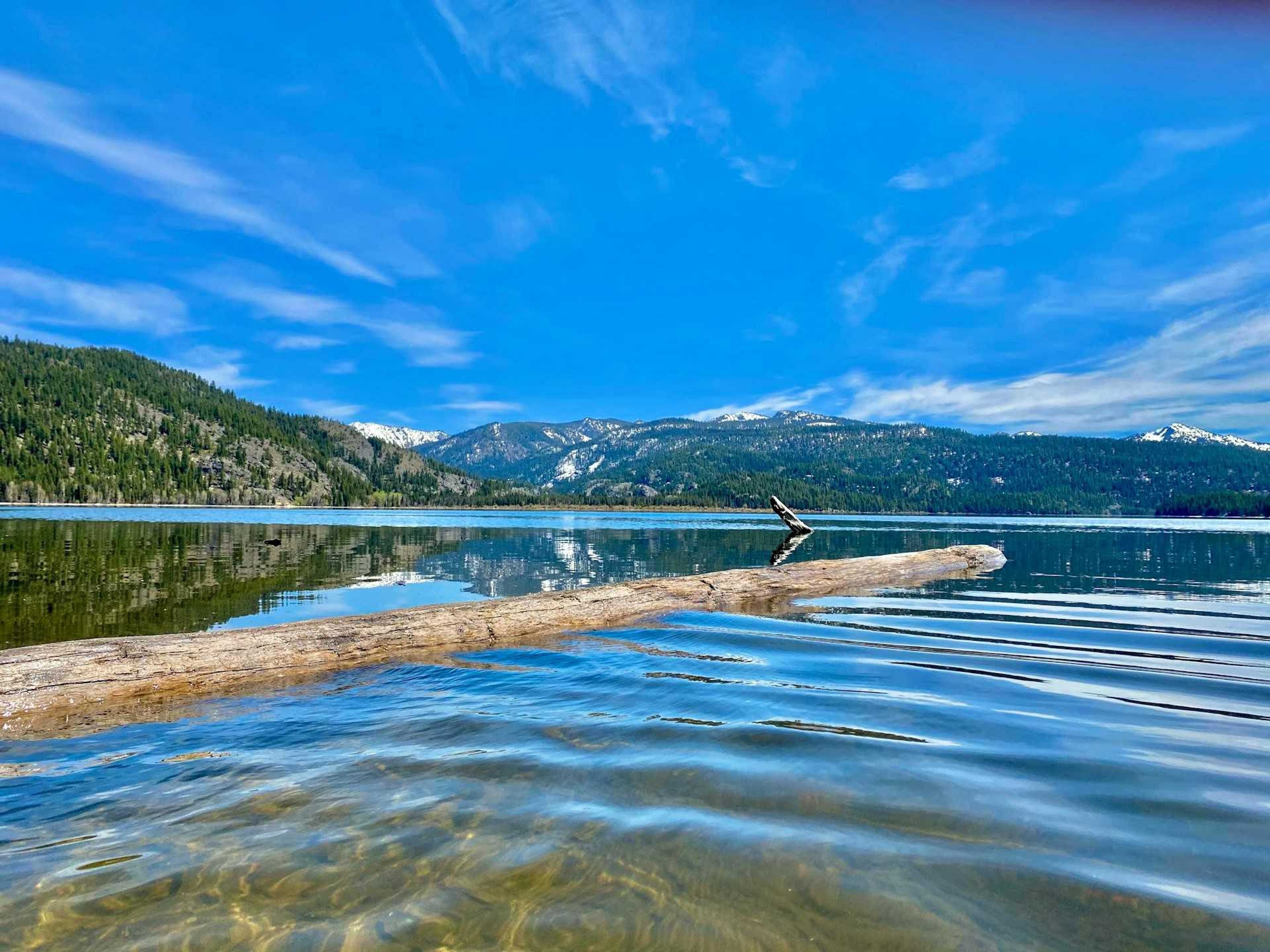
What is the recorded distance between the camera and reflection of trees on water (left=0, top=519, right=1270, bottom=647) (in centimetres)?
2017

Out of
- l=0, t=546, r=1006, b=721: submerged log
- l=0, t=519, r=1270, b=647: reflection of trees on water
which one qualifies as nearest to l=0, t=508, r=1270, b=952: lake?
l=0, t=546, r=1006, b=721: submerged log

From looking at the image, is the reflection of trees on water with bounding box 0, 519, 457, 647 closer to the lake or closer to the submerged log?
the lake

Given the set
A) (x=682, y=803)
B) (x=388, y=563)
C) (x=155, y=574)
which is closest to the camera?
(x=682, y=803)

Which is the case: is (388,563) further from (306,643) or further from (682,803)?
(682,803)

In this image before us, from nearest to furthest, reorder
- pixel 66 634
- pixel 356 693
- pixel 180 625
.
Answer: pixel 356 693 < pixel 66 634 < pixel 180 625

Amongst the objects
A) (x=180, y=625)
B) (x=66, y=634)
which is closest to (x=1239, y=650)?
(x=180, y=625)

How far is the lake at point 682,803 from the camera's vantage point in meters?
4.46

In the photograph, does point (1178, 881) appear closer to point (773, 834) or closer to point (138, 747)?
point (773, 834)

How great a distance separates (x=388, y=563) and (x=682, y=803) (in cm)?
3789

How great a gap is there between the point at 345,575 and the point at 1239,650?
33524mm

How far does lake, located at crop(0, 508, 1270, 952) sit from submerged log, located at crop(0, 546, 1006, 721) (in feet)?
1.84

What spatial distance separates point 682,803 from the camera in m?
6.39

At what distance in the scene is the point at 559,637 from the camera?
15.8 metres

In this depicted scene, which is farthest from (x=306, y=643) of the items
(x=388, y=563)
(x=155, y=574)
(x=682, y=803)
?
(x=388, y=563)
